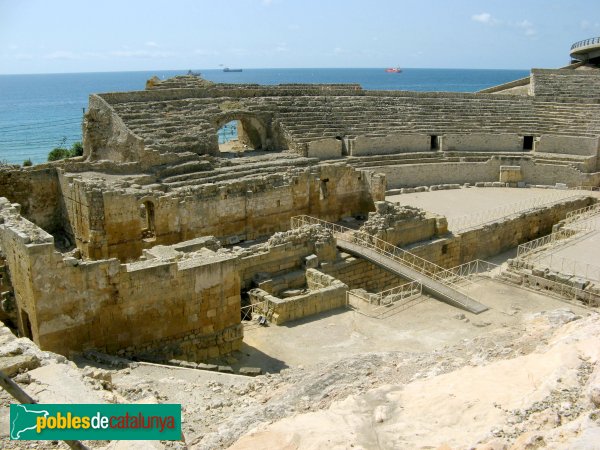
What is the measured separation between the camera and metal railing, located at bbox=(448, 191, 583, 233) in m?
21.6

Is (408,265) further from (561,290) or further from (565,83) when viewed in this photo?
(565,83)

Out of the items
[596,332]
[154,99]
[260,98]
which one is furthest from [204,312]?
[260,98]

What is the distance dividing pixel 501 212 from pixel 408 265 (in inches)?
252

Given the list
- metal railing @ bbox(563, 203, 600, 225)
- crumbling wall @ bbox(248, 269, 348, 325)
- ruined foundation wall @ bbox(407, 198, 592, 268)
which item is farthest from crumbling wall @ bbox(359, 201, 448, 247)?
metal railing @ bbox(563, 203, 600, 225)

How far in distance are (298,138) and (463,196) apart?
757 cm

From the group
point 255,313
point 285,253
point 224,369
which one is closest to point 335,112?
point 285,253

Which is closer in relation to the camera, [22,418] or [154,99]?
[22,418]

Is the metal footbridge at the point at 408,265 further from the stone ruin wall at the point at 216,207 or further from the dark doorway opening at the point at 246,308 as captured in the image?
the dark doorway opening at the point at 246,308

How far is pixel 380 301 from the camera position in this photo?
15.9m

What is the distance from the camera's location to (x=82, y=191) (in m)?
16.6

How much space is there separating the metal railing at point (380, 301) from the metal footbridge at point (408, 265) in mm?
331

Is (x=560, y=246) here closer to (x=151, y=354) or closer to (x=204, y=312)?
(x=204, y=312)

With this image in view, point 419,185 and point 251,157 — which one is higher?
point 251,157

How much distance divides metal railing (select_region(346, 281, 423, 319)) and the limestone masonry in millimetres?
508
